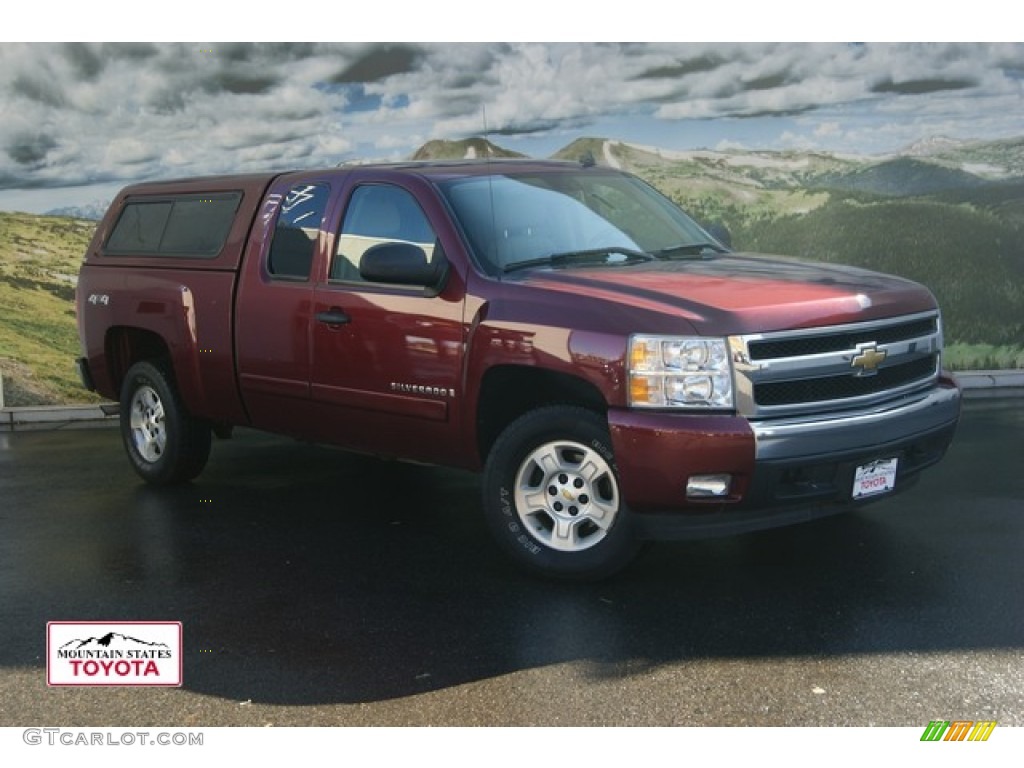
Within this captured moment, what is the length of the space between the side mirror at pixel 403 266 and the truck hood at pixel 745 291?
16.6 inches

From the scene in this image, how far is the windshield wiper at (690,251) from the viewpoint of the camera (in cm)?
649

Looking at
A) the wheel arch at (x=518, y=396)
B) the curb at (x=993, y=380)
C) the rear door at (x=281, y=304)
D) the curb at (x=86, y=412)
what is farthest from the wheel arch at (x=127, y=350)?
the curb at (x=993, y=380)

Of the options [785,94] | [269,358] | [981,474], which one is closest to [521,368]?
[269,358]

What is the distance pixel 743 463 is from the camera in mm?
5148

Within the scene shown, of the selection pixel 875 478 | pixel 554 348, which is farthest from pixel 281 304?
pixel 875 478

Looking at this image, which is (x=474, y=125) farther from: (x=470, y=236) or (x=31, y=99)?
(x=470, y=236)

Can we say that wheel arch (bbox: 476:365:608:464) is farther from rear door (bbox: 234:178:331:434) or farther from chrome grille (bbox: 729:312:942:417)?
rear door (bbox: 234:178:331:434)

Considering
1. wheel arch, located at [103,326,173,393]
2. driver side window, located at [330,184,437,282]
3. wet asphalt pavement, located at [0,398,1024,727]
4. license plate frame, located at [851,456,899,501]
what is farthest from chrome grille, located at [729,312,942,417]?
wheel arch, located at [103,326,173,393]

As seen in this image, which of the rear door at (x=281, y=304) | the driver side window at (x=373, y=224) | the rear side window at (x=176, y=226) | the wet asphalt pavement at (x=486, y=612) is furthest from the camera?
the rear side window at (x=176, y=226)

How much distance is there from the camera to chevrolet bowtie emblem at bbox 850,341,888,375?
548 cm

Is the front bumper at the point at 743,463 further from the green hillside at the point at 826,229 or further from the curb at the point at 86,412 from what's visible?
the green hillside at the point at 826,229

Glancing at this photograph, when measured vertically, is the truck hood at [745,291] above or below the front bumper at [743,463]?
above

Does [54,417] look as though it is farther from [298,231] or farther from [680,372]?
[680,372]

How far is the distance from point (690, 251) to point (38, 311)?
6.77 meters
